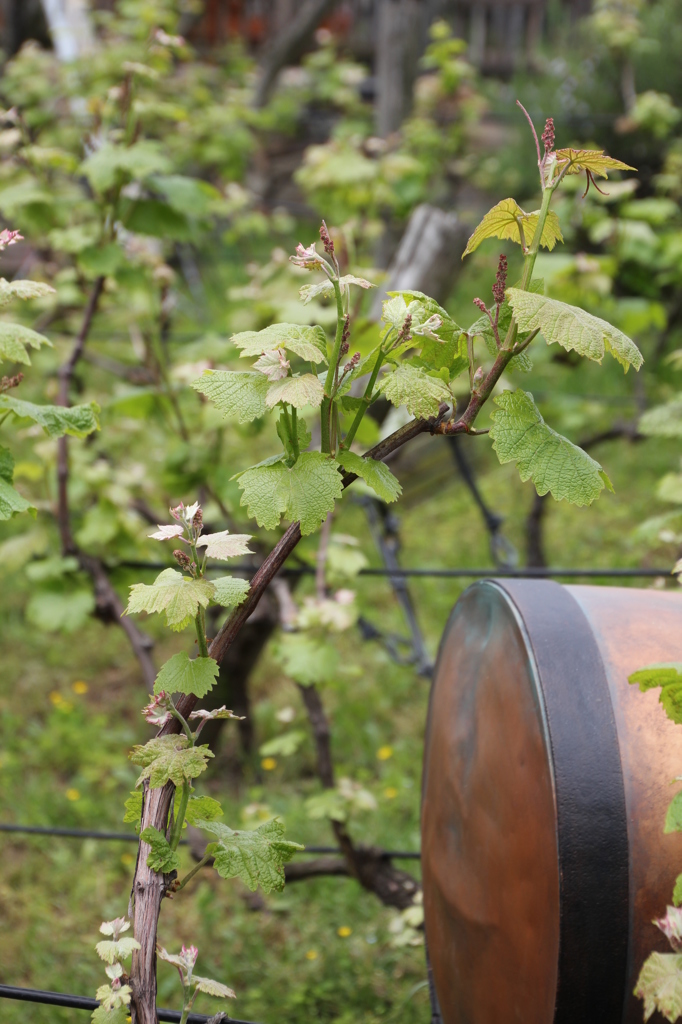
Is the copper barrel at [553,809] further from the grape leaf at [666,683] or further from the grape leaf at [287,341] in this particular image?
the grape leaf at [287,341]

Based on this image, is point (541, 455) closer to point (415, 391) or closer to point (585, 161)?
point (415, 391)

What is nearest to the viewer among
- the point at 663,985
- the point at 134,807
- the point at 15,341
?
the point at 663,985

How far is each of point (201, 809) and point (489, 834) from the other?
528 millimetres

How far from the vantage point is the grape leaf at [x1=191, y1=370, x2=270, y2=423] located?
115 cm

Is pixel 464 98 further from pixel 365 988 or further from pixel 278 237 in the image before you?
pixel 365 988

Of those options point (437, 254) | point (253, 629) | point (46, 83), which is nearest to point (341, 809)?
point (253, 629)

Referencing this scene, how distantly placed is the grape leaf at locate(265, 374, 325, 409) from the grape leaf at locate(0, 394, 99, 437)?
45 cm

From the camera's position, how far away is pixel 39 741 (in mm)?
3682

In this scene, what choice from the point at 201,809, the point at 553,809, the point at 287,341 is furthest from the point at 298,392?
the point at 553,809

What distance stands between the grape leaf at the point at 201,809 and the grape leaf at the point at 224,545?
1.14 feet

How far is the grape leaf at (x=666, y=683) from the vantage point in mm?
1139

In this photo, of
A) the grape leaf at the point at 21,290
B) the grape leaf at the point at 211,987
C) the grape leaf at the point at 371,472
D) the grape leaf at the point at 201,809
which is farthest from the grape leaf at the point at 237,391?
the grape leaf at the point at 211,987

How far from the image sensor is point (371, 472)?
1163mm

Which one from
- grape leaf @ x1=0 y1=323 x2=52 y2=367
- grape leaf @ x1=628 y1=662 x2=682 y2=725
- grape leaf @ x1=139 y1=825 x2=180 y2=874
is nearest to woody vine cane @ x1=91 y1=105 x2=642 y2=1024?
grape leaf @ x1=139 y1=825 x2=180 y2=874
